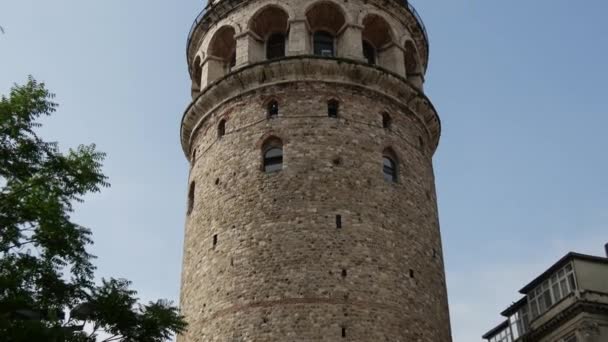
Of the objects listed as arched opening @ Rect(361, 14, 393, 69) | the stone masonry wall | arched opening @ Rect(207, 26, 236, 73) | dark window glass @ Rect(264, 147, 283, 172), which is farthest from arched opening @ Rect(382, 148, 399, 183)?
arched opening @ Rect(207, 26, 236, 73)

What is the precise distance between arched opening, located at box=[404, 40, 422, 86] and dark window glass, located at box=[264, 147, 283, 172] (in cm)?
771

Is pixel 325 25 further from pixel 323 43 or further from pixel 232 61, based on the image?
pixel 232 61

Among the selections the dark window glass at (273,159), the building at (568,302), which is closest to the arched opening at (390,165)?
the dark window glass at (273,159)

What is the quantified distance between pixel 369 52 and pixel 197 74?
22.7 ft

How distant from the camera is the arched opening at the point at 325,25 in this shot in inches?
1167

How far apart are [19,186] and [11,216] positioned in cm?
61

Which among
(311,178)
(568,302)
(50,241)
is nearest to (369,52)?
(311,178)

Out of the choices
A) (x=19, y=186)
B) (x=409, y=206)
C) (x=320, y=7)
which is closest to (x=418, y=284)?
(x=409, y=206)

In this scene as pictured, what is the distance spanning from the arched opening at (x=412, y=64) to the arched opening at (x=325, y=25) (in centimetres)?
313

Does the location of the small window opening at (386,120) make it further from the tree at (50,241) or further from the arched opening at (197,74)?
the tree at (50,241)

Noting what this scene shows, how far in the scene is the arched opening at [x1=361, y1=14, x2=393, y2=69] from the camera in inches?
1193

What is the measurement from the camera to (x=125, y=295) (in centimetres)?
1527

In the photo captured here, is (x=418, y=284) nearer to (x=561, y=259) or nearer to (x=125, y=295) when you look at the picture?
(x=561, y=259)

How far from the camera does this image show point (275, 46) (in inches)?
1182
